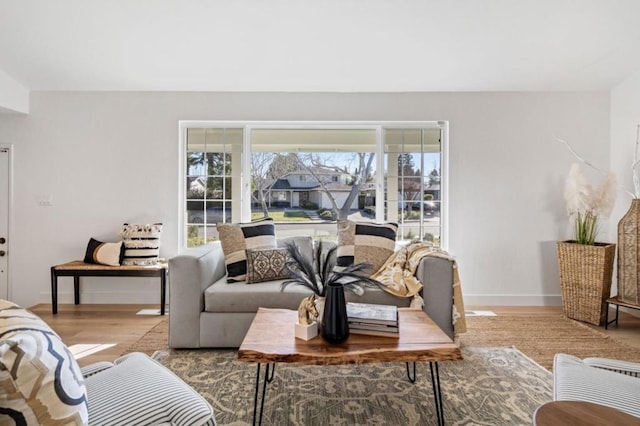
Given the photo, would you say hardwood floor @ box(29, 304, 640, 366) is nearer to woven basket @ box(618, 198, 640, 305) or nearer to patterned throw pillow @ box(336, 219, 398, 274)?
woven basket @ box(618, 198, 640, 305)

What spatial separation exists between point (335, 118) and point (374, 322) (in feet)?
8.41

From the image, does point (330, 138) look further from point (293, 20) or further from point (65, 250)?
point (65, 250)

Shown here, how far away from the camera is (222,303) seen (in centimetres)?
267

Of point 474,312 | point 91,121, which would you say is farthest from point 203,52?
point 474,312

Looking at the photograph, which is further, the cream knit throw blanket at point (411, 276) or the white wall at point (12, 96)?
the white wall at point (12, 96)

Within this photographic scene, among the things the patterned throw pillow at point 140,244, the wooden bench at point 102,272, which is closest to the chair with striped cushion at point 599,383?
the wooden bench at point 102,272

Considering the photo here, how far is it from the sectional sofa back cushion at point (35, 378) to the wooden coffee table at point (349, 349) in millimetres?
895

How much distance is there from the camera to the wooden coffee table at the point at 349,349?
161 cm

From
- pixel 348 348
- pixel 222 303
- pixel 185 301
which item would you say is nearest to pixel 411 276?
pixel 348 348

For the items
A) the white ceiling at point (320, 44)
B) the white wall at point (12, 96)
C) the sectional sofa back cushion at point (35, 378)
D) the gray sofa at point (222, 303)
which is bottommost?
the gray sofa at point (222, 303)

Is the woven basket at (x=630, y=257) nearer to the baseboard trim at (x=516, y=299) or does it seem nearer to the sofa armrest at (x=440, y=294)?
the baseboard trim at (x=516, y=299)

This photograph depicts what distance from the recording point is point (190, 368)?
238 centimetres

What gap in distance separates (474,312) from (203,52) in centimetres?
343

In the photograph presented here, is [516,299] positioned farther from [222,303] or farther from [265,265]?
[222,303]
